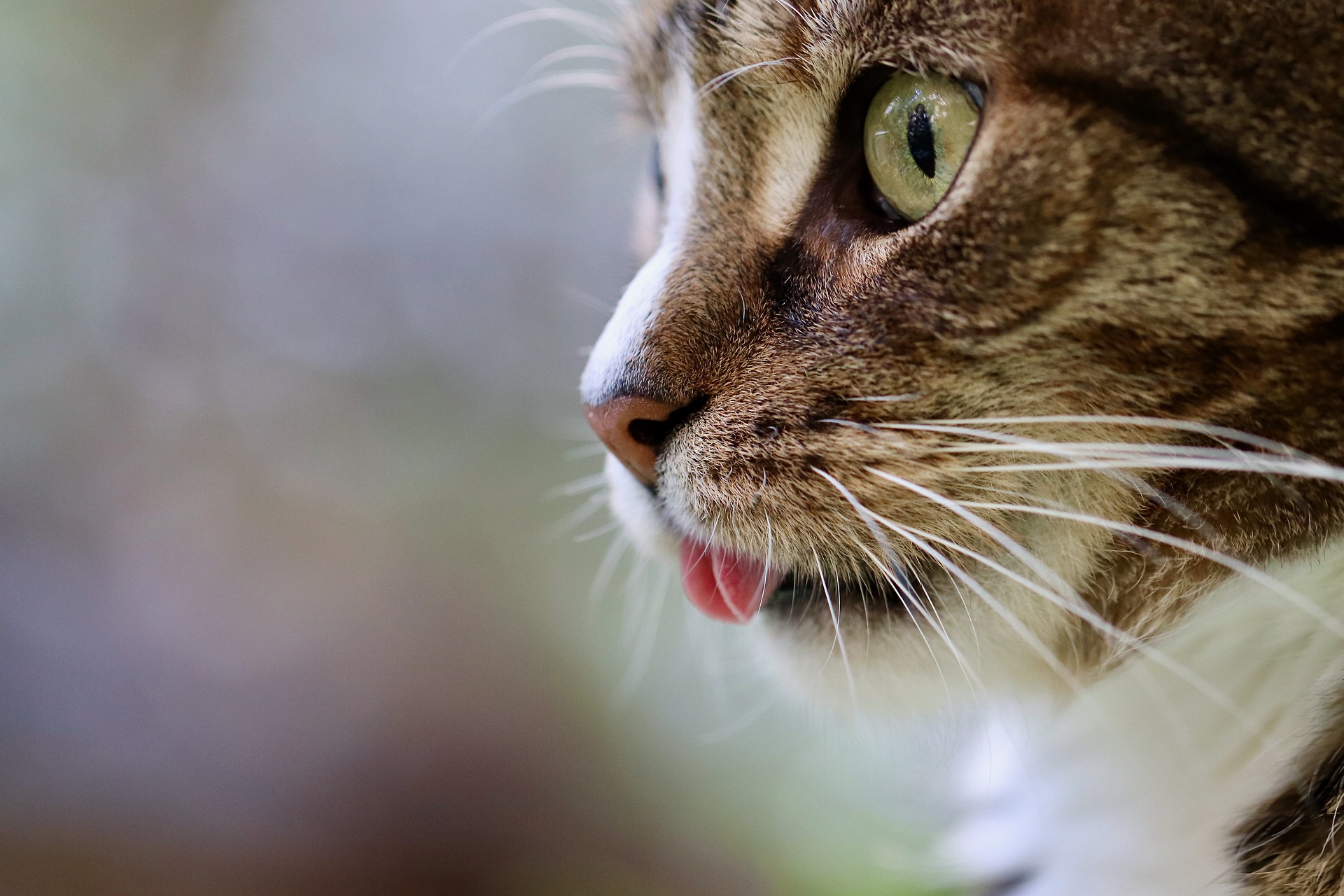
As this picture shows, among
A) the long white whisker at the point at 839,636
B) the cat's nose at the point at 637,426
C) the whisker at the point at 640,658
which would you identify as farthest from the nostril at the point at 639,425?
the whisker at the point at 640,658

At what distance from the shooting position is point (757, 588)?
23.3 inches

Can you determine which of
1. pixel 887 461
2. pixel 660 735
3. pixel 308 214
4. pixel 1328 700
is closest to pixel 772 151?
pixel 887 461

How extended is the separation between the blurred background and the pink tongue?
0.15 meters

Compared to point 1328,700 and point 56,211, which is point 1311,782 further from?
point 56,211

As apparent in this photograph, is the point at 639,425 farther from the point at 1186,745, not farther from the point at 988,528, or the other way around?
the point at 1186,745

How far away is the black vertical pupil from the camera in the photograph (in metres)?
0.48

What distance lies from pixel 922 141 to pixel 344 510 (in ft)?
2.72

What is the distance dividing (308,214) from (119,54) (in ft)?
0.76

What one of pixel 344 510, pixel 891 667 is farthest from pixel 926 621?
pixel 344 510

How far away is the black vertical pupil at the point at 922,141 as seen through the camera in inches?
19.0

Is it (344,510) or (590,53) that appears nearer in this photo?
(590,53)

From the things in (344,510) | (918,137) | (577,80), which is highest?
(577,80)

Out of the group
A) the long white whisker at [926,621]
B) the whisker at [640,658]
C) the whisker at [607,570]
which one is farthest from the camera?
the whisker at [640,658]

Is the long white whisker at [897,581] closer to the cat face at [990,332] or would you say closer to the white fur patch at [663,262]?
the cat face at [990,332]
